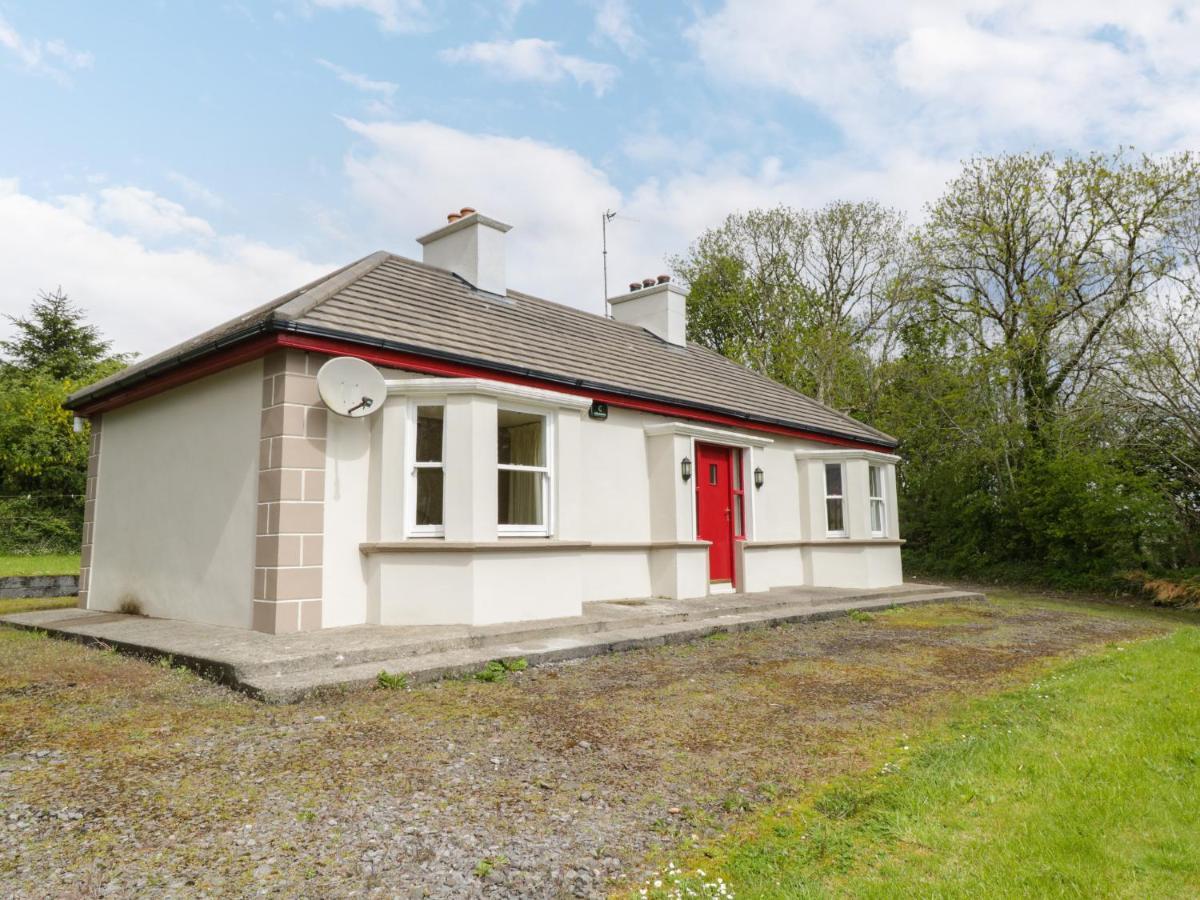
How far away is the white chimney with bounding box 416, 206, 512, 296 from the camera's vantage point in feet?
39.2

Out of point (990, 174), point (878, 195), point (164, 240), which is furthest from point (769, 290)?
point (164, 240)

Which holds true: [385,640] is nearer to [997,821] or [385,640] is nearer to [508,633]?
[508,633]

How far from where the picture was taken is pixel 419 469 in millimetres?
8023

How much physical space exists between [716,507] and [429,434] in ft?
18.0

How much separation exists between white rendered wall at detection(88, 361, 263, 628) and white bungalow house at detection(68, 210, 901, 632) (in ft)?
0.11

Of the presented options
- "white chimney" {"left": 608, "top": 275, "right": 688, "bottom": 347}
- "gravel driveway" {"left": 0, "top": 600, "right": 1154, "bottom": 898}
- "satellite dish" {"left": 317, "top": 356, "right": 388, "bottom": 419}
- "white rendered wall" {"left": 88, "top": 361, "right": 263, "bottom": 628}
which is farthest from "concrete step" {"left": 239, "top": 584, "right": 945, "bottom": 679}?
"white chimney" {"left": 608, "top": 275, "right": 688, "bottom": 347}

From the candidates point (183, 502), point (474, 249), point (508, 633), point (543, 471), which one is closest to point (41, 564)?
point (183, 502)

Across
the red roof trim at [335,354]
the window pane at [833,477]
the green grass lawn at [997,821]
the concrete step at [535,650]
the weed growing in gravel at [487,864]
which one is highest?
the red roof trim at [335,354]

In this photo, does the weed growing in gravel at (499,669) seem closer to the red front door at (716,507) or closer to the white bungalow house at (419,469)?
the white bungalow house at (419,469)

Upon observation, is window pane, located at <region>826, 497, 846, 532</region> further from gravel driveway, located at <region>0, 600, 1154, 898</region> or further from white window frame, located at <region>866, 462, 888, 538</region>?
gravel driveway, located at <region>0, 600, 1154, 898</region>

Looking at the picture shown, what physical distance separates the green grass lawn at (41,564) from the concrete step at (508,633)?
45.4 feet

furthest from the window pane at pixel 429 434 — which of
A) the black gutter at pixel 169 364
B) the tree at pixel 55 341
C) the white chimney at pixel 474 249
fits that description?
the tree at pixel 55 341

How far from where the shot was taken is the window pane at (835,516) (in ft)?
46.0

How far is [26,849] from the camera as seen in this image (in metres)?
2.87
